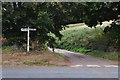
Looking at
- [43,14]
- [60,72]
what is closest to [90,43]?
[43,14]

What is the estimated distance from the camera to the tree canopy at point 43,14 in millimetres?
25125

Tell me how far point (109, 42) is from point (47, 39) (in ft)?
24.7

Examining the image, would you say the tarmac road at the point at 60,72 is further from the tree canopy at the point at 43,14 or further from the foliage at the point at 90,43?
the foliage at the point at 90,43

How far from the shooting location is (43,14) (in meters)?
26.2

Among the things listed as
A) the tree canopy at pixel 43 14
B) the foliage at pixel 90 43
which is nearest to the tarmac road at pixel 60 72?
the tree canopy at pixel 43 14

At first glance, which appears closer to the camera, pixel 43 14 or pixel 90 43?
pixel 43 14

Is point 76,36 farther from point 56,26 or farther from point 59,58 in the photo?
point 59,58

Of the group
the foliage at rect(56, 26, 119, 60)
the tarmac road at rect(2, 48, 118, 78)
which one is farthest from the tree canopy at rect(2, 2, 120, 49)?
the tarmac road at rect(2, 48, 118, 78)

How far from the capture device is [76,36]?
44.7 metres

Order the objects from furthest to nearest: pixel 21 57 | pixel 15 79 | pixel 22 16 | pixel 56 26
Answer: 1. pixel 56 26
2. pixel 22 16
3. pixel 21 57
4. pixel 15 79

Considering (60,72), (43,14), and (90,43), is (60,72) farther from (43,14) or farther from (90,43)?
(90,43)

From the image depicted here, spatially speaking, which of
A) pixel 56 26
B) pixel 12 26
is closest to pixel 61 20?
pixel 56 26

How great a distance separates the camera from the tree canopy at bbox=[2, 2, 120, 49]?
2512 cm

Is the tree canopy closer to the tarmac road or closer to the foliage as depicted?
the foliage
